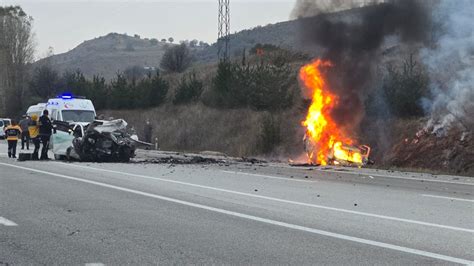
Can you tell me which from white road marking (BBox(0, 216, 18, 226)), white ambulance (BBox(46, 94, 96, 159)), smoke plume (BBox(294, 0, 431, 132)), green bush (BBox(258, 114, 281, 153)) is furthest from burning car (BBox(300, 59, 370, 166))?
white road marking (BBox(0, 216, 18, 226))

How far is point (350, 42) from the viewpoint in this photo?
22078mm

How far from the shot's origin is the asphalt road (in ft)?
20.7

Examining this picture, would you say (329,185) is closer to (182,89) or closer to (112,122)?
(112,122)

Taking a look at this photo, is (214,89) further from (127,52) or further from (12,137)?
(127,52)

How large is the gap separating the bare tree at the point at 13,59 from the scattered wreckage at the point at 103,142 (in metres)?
44.7

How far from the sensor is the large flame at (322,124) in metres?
21.3

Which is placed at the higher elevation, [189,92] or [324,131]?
[189,92]

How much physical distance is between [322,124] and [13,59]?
156 feet

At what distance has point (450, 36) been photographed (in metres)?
19.3

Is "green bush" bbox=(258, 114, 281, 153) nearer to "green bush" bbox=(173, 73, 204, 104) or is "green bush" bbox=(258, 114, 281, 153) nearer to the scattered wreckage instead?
the scattered wreckage

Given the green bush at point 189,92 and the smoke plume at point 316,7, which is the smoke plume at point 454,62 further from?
the green bush at point 189,92

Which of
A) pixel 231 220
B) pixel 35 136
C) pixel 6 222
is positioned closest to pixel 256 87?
pixel 35 136

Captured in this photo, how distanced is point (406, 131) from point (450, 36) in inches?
228

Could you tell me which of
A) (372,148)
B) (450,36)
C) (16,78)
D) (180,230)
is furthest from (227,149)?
(16,78)
